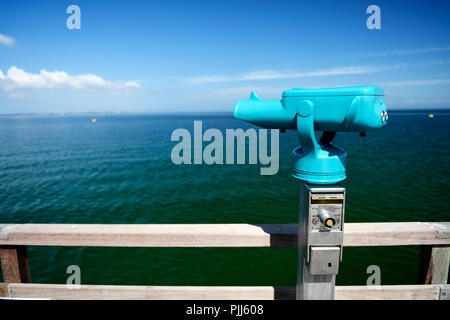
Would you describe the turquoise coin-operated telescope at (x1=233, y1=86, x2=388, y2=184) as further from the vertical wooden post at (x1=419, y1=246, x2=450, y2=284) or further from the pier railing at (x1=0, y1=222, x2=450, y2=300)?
the vertical wooden post at (x1=419, y1=246, x2=450, y2=284)

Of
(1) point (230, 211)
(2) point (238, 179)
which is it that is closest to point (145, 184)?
(2) point (238, 179)

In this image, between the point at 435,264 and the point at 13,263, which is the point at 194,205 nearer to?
the point at 13,263

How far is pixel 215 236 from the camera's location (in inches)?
66.7

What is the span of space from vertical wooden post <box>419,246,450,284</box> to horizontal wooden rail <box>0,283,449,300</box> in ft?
0.17

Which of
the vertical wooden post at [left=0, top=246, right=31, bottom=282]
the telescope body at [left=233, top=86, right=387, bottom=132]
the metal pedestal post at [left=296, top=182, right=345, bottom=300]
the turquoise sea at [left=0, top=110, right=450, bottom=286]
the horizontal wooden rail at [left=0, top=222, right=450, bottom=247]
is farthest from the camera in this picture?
the turquoise sea at [left=0, top=110, right=450, bottom=286]

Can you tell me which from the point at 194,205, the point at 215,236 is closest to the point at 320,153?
the point at 215,236

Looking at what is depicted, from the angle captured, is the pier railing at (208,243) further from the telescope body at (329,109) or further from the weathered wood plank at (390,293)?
the telescope body at (329,109)

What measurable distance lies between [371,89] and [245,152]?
1842 centimetres

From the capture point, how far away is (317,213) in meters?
1.43

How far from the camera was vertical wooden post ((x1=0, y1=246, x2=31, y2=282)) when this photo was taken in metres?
1.78

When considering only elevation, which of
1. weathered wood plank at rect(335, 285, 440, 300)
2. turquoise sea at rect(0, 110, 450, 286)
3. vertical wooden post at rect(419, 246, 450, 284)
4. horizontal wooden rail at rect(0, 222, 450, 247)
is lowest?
turquoise sea at rect(0, 110, 450, 286)

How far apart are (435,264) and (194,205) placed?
7.79 metres

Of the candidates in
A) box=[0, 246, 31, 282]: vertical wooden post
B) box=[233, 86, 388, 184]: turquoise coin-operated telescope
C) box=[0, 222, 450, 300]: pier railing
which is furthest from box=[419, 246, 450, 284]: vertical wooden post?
box=[0, 246, 31, 282]: vertical wooden post

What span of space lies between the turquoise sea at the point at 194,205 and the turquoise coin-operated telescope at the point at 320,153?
3830 mm
